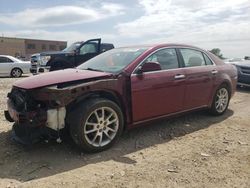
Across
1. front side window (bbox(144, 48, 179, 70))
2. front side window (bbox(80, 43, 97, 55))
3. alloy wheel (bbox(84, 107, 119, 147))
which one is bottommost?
alloy wheel (bbox(84, 107, 119, 147))

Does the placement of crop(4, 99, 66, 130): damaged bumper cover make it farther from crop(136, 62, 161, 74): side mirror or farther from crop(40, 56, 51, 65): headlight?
crop(40, 56, 51, 65): headlight

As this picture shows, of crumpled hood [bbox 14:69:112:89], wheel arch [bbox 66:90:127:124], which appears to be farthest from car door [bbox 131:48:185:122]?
crumpled hood [bbox 14:69:112:89]

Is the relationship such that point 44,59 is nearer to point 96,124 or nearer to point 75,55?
point 75,55

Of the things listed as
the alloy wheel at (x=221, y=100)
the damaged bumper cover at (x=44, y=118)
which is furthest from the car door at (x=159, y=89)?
the alloy wheel at (x=221, y=100)

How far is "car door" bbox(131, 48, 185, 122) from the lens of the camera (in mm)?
5016

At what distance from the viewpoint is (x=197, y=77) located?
6.02 meters

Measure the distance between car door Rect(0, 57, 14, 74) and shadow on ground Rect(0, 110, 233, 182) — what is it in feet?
42.8

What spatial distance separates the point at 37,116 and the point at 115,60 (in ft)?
6.06

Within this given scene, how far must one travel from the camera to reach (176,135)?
5.49 metres

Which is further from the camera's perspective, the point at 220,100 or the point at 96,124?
the point at 220,100

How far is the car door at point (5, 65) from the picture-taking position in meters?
17.5

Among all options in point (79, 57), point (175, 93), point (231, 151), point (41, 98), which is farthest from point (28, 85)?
point (79, 57)

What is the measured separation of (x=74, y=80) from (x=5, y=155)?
1.45 m

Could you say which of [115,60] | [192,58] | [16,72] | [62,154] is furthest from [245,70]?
[16,72]
